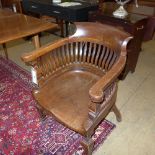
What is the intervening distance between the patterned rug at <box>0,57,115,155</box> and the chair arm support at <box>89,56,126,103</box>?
2.30 ft

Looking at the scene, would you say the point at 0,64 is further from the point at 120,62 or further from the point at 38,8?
the point at 120,62

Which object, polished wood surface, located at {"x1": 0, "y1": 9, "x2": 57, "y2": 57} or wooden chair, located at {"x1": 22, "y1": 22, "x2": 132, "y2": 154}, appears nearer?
wooden chair, located at {"x1": 22, "y1": 22, "x2": 132, "y2": 154}

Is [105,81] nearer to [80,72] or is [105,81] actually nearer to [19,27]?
[80,72]

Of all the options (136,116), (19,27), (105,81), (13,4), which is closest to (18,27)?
(19,27)

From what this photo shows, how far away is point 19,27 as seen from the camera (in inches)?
66.9

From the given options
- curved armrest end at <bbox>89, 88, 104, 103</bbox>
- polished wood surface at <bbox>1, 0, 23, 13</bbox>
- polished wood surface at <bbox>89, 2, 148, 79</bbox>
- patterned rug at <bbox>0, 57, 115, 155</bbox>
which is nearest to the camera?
curved armrest end at <bbox>89, 88, 104, 103</bbox>

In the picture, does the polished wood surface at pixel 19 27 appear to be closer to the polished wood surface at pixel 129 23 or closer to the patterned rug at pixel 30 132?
the polished wood surface at pixel 129 23

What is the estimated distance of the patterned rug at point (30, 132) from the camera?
4.63 ft

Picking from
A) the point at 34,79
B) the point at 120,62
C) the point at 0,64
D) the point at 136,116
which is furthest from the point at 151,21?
the point at 0,64

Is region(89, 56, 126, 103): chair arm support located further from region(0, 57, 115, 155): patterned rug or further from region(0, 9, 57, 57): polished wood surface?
region(0, 9, 57, 57): polished wood surface

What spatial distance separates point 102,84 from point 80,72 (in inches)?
22.4

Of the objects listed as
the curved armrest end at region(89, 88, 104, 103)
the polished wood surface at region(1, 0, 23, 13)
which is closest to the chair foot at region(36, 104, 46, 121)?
the curved armrest end at region(89, 88, 104, 103)

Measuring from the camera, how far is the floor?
142cm

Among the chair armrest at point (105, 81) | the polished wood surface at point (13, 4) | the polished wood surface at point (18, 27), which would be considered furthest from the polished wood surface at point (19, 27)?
the polished wood surface at point (13, 4)
